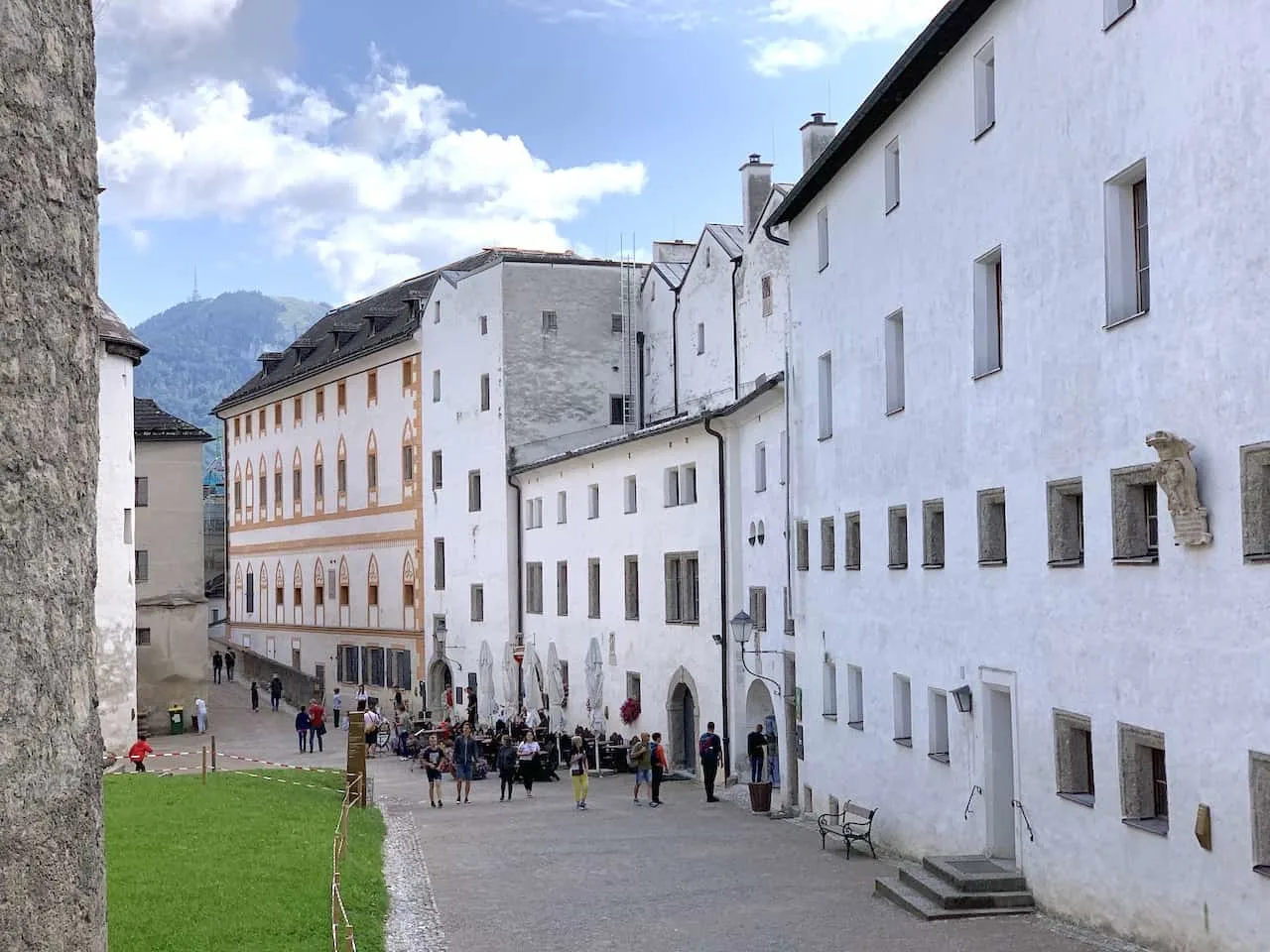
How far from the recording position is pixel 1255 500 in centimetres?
1242

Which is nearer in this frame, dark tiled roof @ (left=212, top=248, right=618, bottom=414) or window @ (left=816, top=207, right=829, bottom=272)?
window @ (left=816, top=207, right=829, bottom=272)

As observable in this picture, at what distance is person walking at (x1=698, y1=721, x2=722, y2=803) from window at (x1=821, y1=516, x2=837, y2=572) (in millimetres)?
7069

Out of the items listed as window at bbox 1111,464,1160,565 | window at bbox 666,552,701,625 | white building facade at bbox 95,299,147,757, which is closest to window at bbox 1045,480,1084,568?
window at bbox 1111,464,1160,565

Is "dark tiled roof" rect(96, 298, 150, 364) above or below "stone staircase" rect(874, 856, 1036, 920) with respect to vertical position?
above

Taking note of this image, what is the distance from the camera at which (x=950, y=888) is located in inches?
698

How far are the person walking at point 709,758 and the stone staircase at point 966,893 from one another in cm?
1410

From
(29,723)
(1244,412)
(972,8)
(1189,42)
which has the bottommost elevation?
(29,723)

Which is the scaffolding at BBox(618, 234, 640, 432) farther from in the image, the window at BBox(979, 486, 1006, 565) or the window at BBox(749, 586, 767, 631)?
the window at BBox(979, 486, 1006, 565)

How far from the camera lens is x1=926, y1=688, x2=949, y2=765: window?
20906 mm

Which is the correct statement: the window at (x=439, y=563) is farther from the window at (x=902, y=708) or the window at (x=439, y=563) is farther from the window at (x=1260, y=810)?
the window at (x=1260, y=810)

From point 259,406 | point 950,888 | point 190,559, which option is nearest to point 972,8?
point 950,888

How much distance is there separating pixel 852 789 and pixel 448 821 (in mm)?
8201

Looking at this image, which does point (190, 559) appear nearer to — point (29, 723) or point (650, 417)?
point (650, 417)

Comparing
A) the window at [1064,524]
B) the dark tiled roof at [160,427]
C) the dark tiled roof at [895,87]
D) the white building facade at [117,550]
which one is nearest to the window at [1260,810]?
the window at [1064,524]
